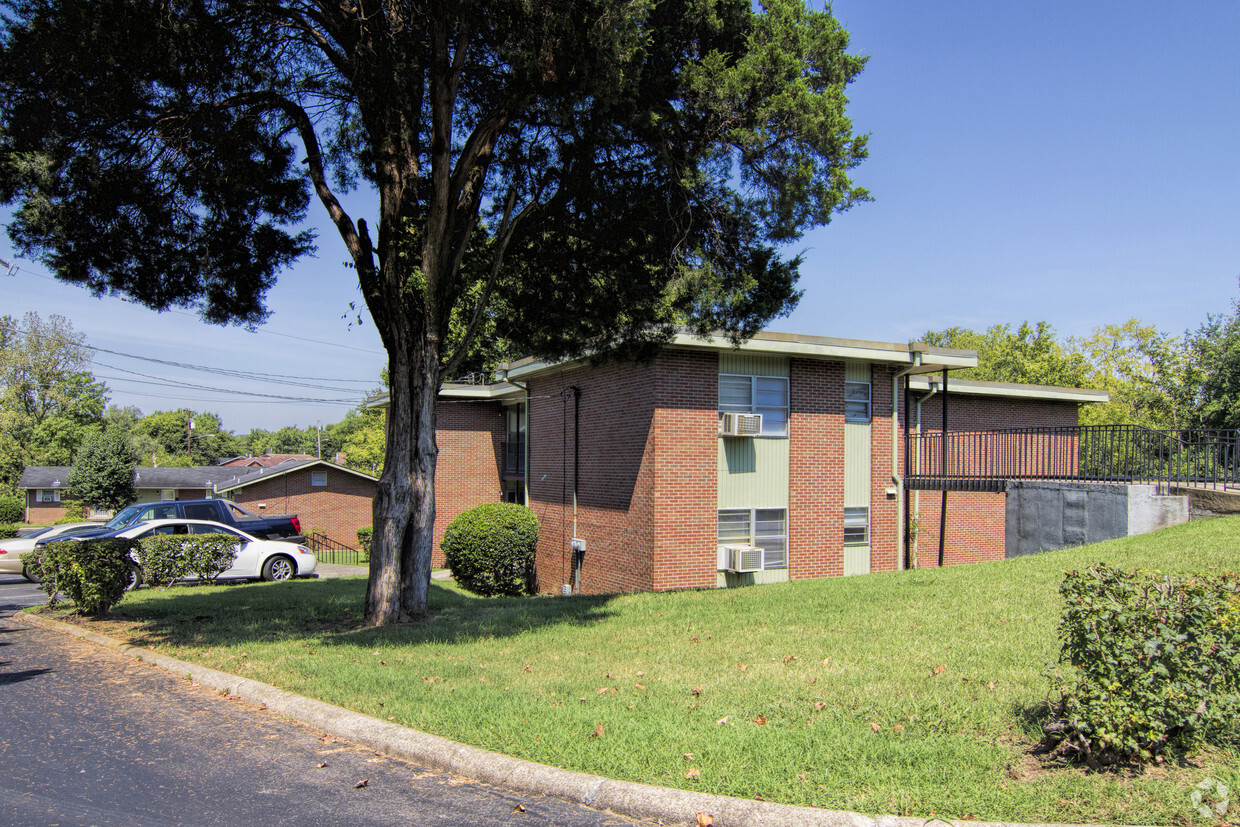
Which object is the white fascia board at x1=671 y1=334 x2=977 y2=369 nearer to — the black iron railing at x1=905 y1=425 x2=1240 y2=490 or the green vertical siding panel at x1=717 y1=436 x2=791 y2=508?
the black iron railing at x1=905 y1=425 x2=1240 y2=490

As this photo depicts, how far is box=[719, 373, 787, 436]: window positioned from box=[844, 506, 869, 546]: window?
2.75 metres

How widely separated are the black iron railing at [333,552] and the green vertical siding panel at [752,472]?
75.5 feet

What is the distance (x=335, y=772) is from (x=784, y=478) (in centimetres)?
1387

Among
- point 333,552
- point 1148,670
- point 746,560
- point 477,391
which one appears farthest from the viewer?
point 333,552

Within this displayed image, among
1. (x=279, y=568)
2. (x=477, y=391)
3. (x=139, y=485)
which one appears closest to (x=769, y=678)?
(x=279, y=568)

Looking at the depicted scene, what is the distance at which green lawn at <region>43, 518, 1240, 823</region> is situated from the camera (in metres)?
4.57

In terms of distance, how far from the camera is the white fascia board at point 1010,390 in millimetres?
20609

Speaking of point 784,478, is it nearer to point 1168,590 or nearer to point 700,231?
point 700,231

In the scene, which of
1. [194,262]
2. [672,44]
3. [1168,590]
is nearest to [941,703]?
[1168,590]

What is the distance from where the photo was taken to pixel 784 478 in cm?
1797

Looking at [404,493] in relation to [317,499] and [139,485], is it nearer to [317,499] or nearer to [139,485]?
[317,499]

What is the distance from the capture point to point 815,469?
18.3 meters

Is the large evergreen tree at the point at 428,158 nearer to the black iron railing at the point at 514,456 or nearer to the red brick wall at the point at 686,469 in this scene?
the red brick wall at the point at 686,469

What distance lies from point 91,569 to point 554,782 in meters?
9.39
